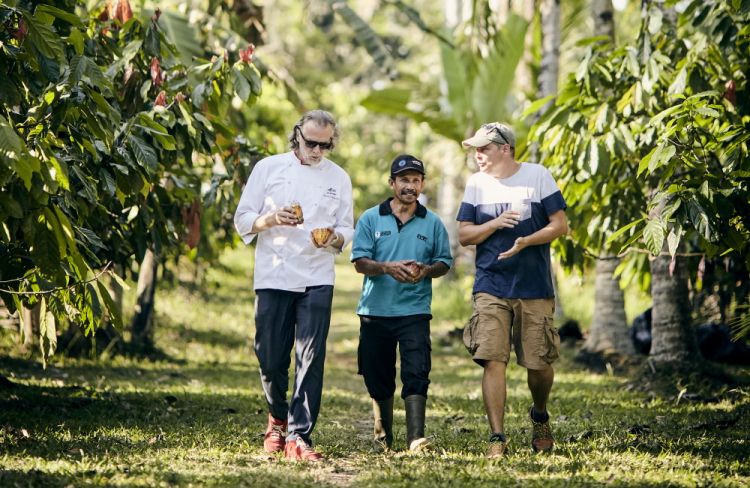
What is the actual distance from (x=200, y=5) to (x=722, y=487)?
13.5m

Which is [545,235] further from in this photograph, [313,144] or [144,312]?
[144,312]

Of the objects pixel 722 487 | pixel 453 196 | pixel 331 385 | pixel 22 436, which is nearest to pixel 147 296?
pixel 331 385

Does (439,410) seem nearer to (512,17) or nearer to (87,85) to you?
(87,85)

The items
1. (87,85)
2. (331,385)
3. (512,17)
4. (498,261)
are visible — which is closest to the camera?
(87,85)

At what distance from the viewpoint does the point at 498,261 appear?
632 centimetres

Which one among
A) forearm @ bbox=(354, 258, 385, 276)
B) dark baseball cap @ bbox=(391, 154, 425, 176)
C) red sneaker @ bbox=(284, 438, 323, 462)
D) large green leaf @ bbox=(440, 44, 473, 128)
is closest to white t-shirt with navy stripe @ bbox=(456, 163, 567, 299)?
dark baseball cap @ bbox=(391, 154, 425, 176)

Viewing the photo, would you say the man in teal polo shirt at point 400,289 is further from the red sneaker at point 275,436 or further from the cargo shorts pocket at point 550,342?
the cargo shorts pocket at point 550,342

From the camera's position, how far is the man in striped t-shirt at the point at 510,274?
6.23m

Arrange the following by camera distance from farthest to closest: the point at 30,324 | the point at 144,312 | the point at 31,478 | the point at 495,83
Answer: the point at 495,83 → the point at 144,312 → the point at 30,324 → the point at 31,478

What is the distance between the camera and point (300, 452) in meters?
6.04

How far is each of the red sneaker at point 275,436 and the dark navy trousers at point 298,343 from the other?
11cm

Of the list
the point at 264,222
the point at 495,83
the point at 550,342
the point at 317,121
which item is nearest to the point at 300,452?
the point at 264,222

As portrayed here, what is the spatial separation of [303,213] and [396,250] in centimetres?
65

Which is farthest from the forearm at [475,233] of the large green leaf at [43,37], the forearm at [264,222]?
the large green leaf at [43,37]
